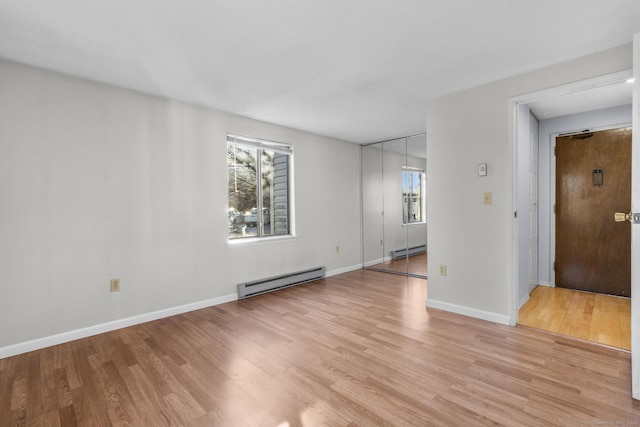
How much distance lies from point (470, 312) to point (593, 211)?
7.21 ft

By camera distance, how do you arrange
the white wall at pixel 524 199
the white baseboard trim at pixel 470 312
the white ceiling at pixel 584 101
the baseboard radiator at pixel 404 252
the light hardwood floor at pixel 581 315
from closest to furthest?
the light hardwood floor at pixel 581 315 → the white baseboard trim at pixel 470 312 → the white ceiling at pixel 584 101 → the white wall at pixel 524 199 → the baseboard radiator at pixel 404 252

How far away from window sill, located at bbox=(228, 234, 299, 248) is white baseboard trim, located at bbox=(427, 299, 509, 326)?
2.07m

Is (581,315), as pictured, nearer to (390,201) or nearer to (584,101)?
(584,101)

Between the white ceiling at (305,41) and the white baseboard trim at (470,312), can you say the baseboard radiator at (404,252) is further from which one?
the white ceiling at (305,41)

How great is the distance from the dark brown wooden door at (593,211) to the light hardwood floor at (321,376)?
183 cm

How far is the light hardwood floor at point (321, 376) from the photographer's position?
1.65m

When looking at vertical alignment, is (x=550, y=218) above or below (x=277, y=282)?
above

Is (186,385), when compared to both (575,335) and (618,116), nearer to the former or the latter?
(575,335)

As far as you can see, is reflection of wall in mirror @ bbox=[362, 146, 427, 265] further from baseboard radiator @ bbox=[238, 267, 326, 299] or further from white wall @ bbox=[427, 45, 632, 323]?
white wall @ bbox=[427, 45, 632, 323]

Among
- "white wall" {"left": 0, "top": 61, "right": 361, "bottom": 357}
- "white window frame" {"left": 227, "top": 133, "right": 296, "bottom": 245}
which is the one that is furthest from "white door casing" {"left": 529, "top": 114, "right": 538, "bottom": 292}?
"white wall" {"left": 0, "top": 61, "right": 361, "bottom": 357}

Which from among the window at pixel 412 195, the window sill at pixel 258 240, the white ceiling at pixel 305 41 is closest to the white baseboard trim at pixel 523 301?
the window at pixel 412 195

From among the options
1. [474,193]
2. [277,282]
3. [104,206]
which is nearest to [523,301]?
[474,193]

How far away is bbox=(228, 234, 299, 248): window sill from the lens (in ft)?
12.5

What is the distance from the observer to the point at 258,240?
405cm
